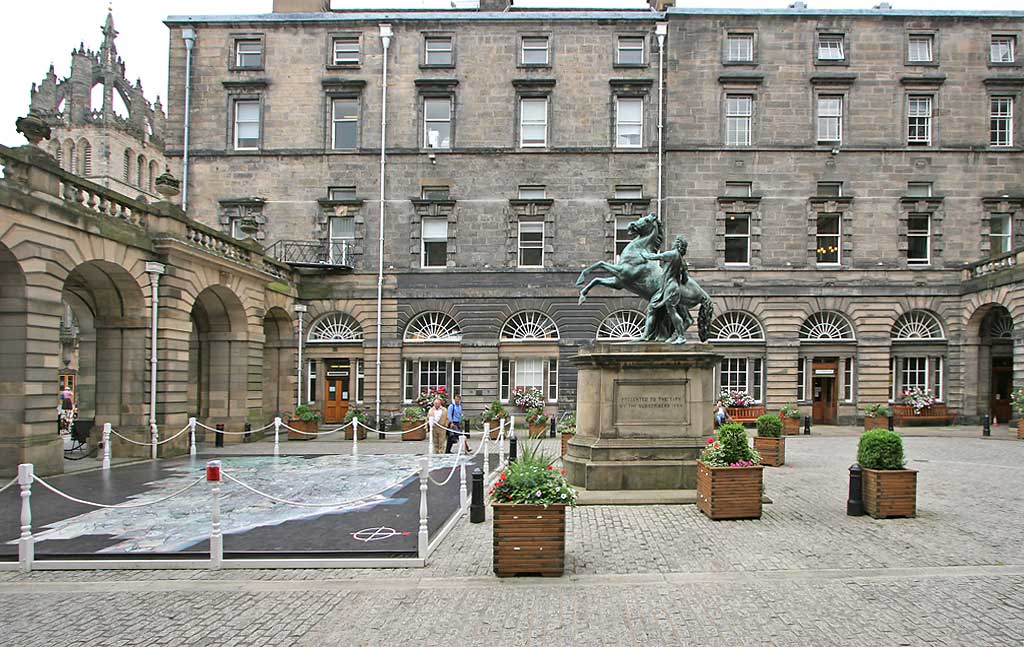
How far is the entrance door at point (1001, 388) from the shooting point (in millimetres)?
29734

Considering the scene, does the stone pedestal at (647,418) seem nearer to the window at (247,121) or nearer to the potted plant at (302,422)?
the potted plant at (302,422)

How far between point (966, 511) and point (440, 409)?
39.8 ft

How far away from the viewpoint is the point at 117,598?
22.9 feet

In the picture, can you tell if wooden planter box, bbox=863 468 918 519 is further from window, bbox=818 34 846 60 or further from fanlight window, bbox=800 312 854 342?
window, bbox=818 34 846 60

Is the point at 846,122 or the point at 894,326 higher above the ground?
the point at 846,122

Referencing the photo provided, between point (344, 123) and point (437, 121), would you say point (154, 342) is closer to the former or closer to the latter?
point (344, 123)

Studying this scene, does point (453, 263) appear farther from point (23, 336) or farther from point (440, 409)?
point (23, 336)

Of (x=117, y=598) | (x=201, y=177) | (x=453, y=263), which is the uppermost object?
(x=201, y=177)

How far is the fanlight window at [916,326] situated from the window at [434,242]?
20411 mm

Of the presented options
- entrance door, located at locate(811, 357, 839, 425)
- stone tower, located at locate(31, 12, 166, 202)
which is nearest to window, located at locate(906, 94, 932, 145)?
entrance door, located at locate(811, 357, 839, 425)

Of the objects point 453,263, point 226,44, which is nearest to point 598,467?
point 453,263

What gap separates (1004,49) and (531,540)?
35.2m

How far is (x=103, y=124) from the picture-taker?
228 ft

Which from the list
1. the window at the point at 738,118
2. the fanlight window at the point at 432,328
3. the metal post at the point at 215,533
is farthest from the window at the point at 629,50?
the metal post at the point at 215,533
